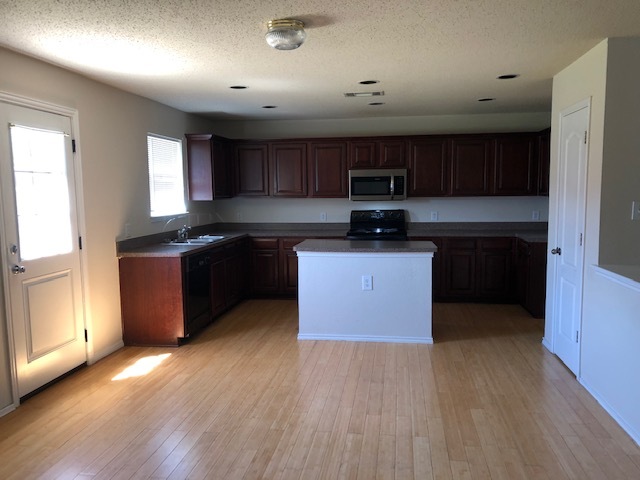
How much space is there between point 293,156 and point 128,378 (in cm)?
356

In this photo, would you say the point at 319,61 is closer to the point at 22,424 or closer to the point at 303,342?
the point at 303,342

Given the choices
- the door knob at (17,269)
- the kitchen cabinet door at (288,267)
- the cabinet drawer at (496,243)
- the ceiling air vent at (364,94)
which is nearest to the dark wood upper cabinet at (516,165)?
the cabinet drawer at (496,243)

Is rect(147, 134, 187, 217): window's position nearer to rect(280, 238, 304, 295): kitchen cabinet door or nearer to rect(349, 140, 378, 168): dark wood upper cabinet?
rect(280, 238, 304, 295): kitchen cabinet door

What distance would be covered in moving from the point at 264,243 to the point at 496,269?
2.87 meters

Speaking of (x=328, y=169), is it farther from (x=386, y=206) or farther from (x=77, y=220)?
(x=77, y=220)

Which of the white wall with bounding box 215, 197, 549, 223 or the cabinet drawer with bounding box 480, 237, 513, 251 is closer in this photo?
the cabinet drawer with bounding box 480, 237, 513, 251

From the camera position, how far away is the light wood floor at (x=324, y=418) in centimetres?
244

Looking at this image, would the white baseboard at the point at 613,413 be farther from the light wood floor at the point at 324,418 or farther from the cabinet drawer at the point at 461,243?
the cabinet drawer at the point at 461,243

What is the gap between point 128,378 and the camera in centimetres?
365

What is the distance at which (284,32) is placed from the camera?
106 inches

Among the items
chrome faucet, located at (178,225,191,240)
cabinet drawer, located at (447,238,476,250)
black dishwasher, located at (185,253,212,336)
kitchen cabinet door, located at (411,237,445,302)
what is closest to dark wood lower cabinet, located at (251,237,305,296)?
chrome faucet, located at (178,225,191,240)

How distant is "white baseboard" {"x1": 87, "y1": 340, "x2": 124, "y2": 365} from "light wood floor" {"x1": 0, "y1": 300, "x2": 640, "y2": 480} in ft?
0.20

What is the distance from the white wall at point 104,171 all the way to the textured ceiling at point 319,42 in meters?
0.17

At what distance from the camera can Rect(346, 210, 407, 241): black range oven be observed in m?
6.17
